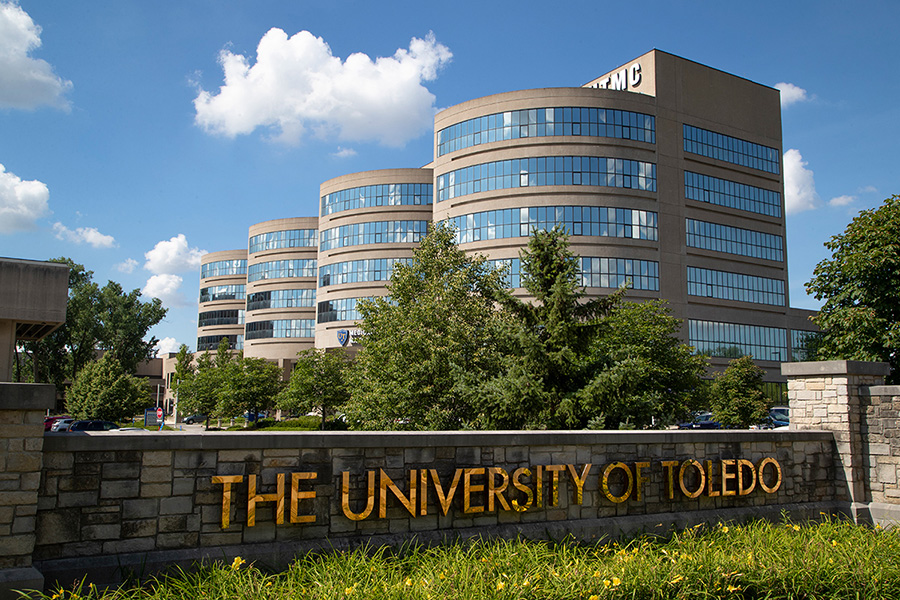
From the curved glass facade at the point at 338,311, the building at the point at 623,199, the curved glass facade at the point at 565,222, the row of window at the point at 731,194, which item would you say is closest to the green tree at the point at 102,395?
the building at the point at 623,199

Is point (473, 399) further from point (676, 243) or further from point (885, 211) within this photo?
point (676, 243)

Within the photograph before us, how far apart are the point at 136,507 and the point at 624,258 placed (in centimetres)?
5210

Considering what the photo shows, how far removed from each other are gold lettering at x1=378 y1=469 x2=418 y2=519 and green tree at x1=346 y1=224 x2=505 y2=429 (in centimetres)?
1283

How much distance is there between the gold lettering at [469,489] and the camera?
980 cm

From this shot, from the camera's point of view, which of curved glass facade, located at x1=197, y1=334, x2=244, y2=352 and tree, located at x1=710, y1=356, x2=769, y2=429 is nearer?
tree, located at x1=710, y1=356, x2=769, y2=429

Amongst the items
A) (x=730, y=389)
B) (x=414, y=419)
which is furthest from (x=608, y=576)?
(x=730, y=389)

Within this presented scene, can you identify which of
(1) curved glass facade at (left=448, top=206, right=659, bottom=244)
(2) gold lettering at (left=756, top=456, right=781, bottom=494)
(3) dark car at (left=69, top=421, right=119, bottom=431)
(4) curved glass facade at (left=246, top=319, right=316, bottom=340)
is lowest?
(3) dark car at (left=69, top=421, right=119, bottom=431)

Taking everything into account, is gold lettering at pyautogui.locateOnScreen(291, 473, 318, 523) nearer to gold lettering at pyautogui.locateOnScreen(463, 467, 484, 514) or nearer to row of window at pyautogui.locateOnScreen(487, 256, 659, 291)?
gold lettering at pyautogui.locateOnScreen(463, 467, 484, 514)

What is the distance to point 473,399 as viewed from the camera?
2105 centimetres

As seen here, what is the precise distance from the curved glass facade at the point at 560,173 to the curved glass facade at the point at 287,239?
1312 inches

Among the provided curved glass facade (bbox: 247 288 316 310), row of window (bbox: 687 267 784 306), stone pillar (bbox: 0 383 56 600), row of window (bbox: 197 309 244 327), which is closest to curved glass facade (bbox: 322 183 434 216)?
curved glass facade (bbox: 247 288 316 310)

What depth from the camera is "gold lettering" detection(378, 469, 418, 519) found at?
9227 millimetres

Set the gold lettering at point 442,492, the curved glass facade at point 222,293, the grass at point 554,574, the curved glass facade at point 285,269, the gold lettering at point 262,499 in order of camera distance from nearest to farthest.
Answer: the grass at point 554,574 → the gold lettering at point 262,499 → the gold lettering at point 442,492 → the curved glass facade at point 285,269 → the curved glass facade at point 222,293

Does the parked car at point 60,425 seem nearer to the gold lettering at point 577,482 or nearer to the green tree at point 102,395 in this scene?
the green tree at point 102,395
